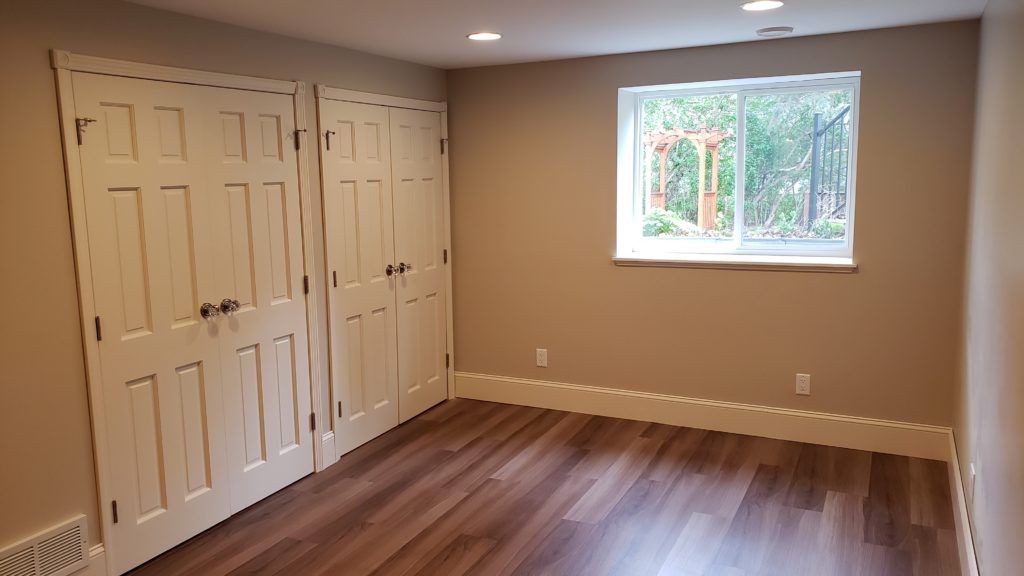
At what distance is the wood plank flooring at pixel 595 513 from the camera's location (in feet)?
9.77

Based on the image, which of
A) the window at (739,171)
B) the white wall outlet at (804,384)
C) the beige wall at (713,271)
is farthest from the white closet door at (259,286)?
the white wall outlet at (804,384)

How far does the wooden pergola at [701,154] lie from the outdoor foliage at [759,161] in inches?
1.0

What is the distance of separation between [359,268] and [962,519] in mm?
3011

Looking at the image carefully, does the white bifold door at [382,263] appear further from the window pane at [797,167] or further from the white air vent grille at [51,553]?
the window pane at [797,167]

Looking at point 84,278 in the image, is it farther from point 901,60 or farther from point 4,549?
point 901,60

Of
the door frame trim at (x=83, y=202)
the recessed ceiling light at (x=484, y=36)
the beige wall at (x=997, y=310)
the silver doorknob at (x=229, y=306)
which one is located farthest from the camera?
the recessed ceiling light at (x=484, y=36)

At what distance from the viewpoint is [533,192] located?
185 inches

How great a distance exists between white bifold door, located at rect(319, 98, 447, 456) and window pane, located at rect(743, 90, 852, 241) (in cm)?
190

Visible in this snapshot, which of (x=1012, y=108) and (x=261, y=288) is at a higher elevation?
(x=1012, y=108)

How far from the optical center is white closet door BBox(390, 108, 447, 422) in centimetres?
443

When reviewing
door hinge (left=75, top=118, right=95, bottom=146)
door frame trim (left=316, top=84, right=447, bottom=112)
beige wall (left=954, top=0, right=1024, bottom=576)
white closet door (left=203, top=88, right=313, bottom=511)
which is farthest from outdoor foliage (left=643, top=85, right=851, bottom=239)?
door hinge (left=75, top=118, right=95, bottom=146)

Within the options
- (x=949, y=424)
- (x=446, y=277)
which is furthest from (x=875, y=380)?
(x=446, y=277)

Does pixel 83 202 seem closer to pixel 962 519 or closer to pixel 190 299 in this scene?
pixel 190 299

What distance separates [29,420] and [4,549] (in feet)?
1.37
